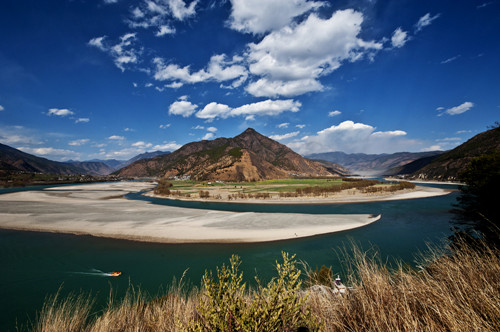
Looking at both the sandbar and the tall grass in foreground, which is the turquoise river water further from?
the tall grass in foreground

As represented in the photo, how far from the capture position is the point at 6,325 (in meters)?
8.80

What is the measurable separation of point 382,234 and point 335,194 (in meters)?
34.4

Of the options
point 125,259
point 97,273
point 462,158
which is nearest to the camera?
point 97,273

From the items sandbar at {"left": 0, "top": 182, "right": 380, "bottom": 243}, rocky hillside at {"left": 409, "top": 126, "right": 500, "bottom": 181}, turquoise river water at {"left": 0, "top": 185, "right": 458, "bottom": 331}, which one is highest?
rocky hillside at {"left": 409, "top": 126, "right": 500, "bottom": 181}

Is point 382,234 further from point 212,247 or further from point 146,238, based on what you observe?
point 146,238

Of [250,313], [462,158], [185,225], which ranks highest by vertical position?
[462,158]

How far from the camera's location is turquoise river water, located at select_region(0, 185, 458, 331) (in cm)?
1131

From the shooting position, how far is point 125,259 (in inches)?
605

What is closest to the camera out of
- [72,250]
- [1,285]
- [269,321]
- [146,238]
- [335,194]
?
[269,321]

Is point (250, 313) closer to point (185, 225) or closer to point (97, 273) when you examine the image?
point (97, 273)

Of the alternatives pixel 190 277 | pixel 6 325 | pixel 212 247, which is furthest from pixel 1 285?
pixel 212 247

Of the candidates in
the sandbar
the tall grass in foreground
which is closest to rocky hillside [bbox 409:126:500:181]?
the sandbar

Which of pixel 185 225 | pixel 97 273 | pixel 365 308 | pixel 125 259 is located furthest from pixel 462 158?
pixel 97 273

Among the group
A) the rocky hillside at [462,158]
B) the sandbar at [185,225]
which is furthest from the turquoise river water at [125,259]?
the rocky hillside at [462,158]
